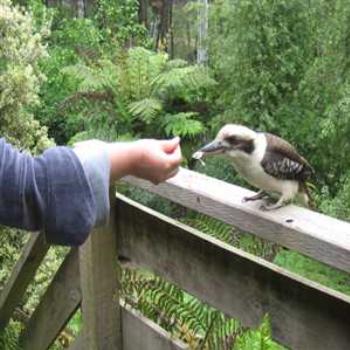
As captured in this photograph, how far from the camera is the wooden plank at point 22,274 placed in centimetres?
201

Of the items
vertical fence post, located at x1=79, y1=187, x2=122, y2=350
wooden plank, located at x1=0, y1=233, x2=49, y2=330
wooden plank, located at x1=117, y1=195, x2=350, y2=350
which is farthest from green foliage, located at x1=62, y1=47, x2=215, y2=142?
wooden plank, located at x1=117, y1=195, x2=350, y2=350

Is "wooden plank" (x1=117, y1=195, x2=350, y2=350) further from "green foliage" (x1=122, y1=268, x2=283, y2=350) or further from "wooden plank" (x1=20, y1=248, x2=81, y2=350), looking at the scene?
"wooden plank" (x1=20, y1=248, x2=81, y2=350)

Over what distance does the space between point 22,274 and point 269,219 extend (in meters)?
1.04

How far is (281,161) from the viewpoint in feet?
4.80

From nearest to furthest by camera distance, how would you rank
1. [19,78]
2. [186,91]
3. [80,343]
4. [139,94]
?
[80,343] < [19,78] < [186,91] < [139,94]

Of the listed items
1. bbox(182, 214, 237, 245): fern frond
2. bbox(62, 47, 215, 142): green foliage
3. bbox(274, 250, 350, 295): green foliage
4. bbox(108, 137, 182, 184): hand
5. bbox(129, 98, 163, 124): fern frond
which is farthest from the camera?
bbox(62, 47, 215, 142): green foliage

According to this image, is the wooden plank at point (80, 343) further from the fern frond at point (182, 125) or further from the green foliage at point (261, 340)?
the fern frond at point (182, 125)

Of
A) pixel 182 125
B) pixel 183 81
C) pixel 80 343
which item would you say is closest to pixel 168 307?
pixel 80 343

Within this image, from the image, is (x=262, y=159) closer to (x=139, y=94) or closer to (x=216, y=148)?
(x=216, y=148)

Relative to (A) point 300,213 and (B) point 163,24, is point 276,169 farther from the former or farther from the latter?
(B) point 163,24

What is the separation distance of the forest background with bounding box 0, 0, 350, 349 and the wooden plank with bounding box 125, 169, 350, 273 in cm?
16

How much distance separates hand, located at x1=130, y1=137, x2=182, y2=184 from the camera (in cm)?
107

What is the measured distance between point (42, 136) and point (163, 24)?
7135 mm

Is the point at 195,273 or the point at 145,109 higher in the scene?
the point at 195,273
